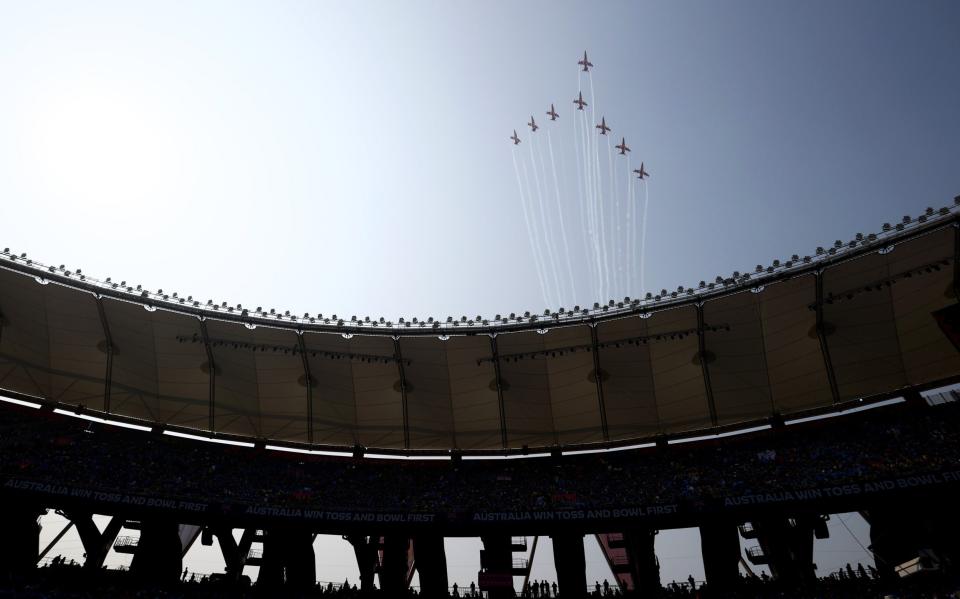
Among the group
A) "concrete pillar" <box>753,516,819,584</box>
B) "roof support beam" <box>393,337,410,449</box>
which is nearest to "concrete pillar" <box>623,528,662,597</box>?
"concrete pillar" <box>753,516,819,584</box>

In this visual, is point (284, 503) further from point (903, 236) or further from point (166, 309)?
point (903, 236)

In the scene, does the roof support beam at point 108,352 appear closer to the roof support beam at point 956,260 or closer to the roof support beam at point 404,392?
the roof support beam at point 404,392

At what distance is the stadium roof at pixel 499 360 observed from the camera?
3262 cm

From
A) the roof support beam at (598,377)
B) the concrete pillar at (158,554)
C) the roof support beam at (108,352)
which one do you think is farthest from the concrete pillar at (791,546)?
the roof support beam at (108,352)

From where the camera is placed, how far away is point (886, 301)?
32031 mm

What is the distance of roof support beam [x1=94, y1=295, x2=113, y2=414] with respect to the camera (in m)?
34.1

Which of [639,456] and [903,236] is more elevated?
[903,236]

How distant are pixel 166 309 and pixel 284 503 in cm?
1231

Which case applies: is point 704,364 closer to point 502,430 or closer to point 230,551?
point 502,430

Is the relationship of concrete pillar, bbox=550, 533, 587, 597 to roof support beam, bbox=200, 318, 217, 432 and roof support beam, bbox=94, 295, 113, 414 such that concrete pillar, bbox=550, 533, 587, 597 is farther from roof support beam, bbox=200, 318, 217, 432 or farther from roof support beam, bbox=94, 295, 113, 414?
roof support beam, bbox=94, 295, 113, 414

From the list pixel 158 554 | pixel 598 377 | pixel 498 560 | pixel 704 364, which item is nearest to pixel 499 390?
pixel 598 377

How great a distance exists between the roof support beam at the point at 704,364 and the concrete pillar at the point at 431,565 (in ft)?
56.3

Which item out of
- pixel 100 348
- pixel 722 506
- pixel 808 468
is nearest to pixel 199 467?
pixel 100 348

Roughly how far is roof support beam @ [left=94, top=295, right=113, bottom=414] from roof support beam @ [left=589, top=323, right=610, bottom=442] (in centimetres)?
2704
